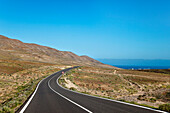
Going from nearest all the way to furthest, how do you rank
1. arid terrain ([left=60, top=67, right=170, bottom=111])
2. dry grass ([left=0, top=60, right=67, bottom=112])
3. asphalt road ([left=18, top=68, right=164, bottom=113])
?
asphalt road ([left=18, top=68, right=164, bottom=113]) → dry grass ([left=0, top=60, right=67, bottom=112]) → arid terrain ([left=60, top=67, right=170, bottom=111])

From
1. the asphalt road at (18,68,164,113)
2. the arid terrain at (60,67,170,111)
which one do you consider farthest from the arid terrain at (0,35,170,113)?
the asphalt road at (18,68,164,113)

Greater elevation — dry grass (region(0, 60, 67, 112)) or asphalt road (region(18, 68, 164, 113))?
asphalt road (region(18, 68, 164, 113))

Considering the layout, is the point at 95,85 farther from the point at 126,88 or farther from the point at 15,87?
the point at 15,87

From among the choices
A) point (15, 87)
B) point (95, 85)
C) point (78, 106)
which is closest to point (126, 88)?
point (95, 85)

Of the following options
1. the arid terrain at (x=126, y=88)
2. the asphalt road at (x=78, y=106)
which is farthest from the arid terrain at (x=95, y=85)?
the asphalt road at (x=78, y=106)

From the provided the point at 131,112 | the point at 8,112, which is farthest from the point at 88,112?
the point at 8,112

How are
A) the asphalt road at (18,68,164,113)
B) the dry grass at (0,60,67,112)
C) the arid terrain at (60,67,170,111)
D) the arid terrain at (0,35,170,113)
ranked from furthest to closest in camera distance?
the arid terrain at (60,67,170,111), the arid terrain at (0,35,170,113), the dry grass at (0,60,67,112), the asphalt road at (18,68,164,113)

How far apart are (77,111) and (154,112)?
14.8 feet

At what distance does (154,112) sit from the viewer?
23.8 feet

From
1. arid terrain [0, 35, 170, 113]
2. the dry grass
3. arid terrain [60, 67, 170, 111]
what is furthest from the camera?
arid terrain [60, 67, 170, 111]

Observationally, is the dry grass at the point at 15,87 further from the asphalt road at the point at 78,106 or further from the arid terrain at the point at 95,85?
the asphalt road at the point at 78,106

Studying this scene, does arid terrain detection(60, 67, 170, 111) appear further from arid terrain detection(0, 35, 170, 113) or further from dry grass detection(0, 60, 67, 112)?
dry grass detection(0, 60, 67, 112)

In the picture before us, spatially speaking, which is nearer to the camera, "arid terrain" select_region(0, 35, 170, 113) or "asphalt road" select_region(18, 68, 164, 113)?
"asphalt road" select_region(18, 68, 164, 113)

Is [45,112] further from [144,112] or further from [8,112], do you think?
[144,112]
